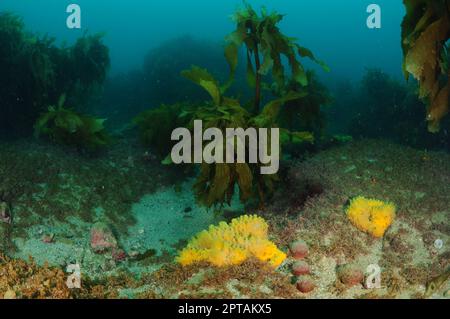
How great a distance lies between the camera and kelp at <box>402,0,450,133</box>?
14.6 feet

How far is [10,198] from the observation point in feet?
20.8

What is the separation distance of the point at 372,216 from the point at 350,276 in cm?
118

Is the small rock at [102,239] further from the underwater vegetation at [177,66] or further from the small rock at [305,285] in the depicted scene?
the underwater vegetation at [177,66]

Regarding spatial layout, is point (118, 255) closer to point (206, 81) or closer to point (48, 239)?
point (48, 239)

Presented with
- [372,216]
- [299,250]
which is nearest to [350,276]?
[299,250]

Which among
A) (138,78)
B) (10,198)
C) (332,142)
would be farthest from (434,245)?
(138,78)

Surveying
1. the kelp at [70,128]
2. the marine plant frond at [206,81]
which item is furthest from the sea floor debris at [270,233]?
the marine plant frond at [206,81]

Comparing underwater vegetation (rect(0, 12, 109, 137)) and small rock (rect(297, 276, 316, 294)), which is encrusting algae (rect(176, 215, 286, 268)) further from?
underwater vegetation (rect(0, 12, 109, 137))

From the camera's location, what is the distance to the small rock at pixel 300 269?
4000 millimetres

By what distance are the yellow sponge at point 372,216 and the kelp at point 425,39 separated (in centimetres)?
153

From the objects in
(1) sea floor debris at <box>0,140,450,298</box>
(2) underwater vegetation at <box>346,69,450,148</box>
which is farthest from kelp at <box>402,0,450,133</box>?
(2) underwater vegetation at <box>346,69,450,148</box>

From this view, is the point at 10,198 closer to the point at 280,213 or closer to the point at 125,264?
the point at 125,264

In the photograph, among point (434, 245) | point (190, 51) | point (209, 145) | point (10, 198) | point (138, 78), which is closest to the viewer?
point (434, 245)
